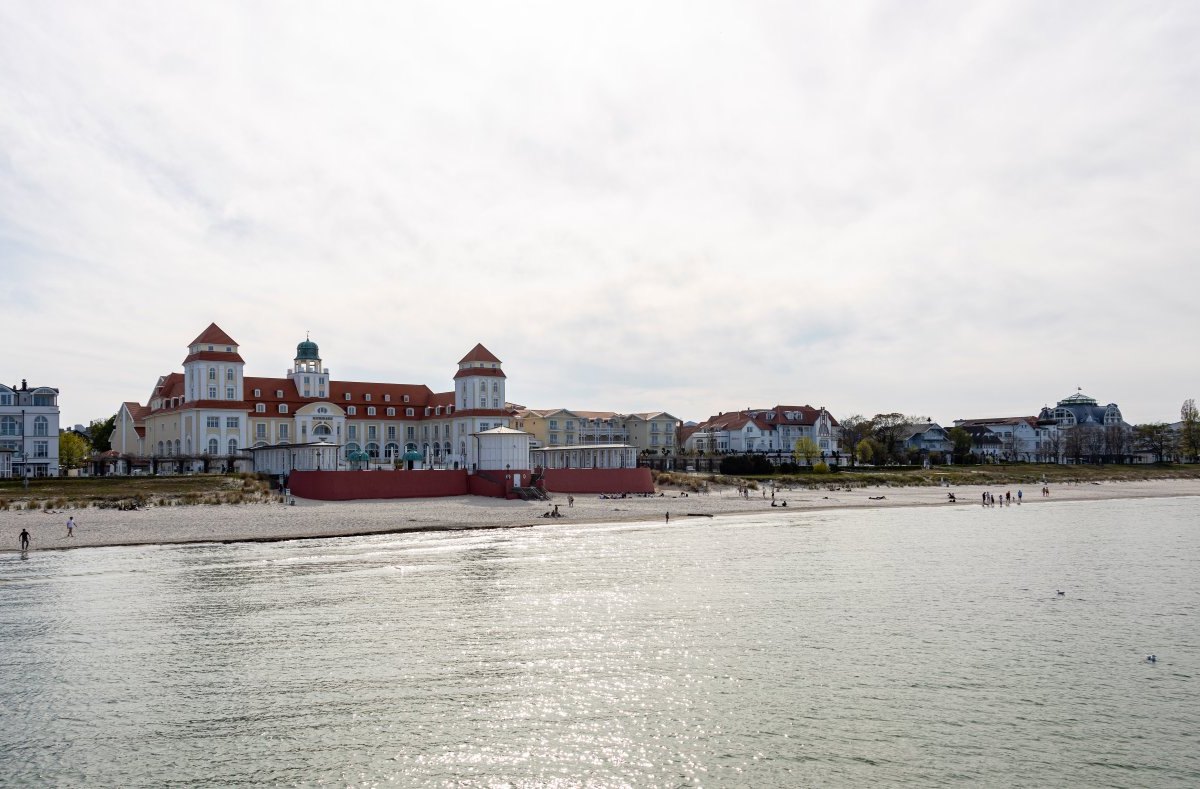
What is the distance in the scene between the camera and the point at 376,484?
224 ft

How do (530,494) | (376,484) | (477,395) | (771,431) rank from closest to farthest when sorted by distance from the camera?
(376,484), (530,494), (477,395), (771,431)

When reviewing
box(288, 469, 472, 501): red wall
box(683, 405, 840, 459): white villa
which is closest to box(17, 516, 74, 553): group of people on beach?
box(288, 469, 472, 501): red wall

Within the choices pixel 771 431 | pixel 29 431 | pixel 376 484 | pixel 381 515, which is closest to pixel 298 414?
pixel 29 431

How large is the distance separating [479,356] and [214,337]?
2832cm

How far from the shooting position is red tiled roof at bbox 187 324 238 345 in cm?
8919

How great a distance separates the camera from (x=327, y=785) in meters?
14.8

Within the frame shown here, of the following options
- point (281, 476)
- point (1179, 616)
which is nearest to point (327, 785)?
point (1179, 616)

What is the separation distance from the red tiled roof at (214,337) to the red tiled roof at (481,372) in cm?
2449

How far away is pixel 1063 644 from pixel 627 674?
12.5 metres

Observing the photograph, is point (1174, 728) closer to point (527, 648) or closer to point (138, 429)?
point (527, 648)

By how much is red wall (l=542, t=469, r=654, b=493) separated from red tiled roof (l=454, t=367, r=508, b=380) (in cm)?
2614

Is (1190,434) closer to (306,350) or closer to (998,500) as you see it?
(998,500)

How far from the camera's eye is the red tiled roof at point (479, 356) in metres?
101

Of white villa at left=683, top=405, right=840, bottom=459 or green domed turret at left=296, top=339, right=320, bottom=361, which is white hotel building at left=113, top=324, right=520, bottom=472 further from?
white villa at left=683, top=405, right=840, bottom=459
